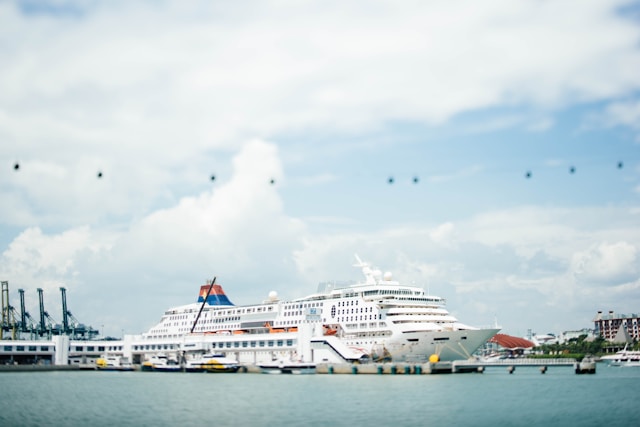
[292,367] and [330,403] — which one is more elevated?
[330,403]

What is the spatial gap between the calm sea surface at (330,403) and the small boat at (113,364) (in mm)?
30507

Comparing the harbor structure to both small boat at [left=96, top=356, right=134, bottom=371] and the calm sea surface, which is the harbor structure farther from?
the calm sea surface

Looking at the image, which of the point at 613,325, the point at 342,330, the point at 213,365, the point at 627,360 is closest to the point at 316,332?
→ the point at 342,330

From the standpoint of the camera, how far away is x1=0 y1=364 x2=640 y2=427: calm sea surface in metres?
35.2

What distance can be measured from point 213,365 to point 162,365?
35.7 feet

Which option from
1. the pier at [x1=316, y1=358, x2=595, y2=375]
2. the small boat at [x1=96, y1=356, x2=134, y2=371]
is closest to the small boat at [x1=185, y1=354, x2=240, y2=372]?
the pier at [x1=316, y1=358, x2=595, y2=375]

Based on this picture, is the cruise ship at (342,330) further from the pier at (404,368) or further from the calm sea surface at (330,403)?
the calm sea surface at (330,403)

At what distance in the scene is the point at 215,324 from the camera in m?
96.1

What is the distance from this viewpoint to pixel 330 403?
41656 millimetres

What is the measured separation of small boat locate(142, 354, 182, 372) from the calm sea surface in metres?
23.4

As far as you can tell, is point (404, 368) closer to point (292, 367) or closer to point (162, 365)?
point (292, 367)

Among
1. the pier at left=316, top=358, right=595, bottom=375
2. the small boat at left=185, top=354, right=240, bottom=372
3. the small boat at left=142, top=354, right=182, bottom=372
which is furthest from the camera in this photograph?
the small boat at left=142, top=354, right=182, bottom=372

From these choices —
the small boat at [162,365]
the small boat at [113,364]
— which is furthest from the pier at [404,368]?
the small boat at [113,364]

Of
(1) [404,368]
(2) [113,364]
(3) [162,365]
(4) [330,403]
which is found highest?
(4) [330,403]
